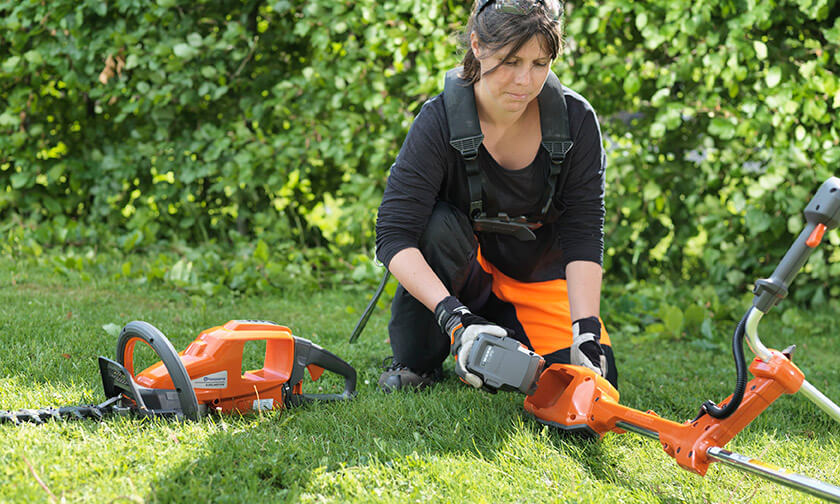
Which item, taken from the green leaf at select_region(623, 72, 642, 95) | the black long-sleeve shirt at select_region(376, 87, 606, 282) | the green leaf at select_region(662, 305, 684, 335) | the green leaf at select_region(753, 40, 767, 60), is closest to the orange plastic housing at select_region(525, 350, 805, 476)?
the black long-sleeve shirt at select_region(376, 87, 606, 282)

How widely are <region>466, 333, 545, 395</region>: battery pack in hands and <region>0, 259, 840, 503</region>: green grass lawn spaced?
8.2 inches

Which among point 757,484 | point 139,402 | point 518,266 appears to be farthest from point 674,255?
point 139,402

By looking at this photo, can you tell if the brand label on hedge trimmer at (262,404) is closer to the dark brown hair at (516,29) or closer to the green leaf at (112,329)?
the green leaf at (112,329)

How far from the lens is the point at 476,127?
2.61m

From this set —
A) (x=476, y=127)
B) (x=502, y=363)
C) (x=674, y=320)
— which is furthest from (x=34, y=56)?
(x=674, y=320)

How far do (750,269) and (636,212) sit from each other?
768 mm

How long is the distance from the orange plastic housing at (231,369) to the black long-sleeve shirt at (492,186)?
48 centimetres

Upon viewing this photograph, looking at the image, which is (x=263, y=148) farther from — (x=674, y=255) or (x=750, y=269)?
(x=750, y=269)

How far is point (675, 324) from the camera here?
3.96m

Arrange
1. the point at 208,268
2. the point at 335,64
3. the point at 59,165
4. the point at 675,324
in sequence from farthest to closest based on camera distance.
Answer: the point at 59,165 < the point at 335,64 < the point at 208,268 < the point at 675,324

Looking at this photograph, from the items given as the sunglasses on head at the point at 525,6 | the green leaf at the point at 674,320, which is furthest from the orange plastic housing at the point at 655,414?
the green leaf at the point at 674,320

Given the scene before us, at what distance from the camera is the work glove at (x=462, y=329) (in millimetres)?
2285

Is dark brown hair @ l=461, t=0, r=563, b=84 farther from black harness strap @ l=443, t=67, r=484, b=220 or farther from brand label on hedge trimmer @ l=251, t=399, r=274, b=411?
brand label on hedge trimmer @ l=251, t=399, r=274, b=411

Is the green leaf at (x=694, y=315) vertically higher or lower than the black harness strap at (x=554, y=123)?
lower
